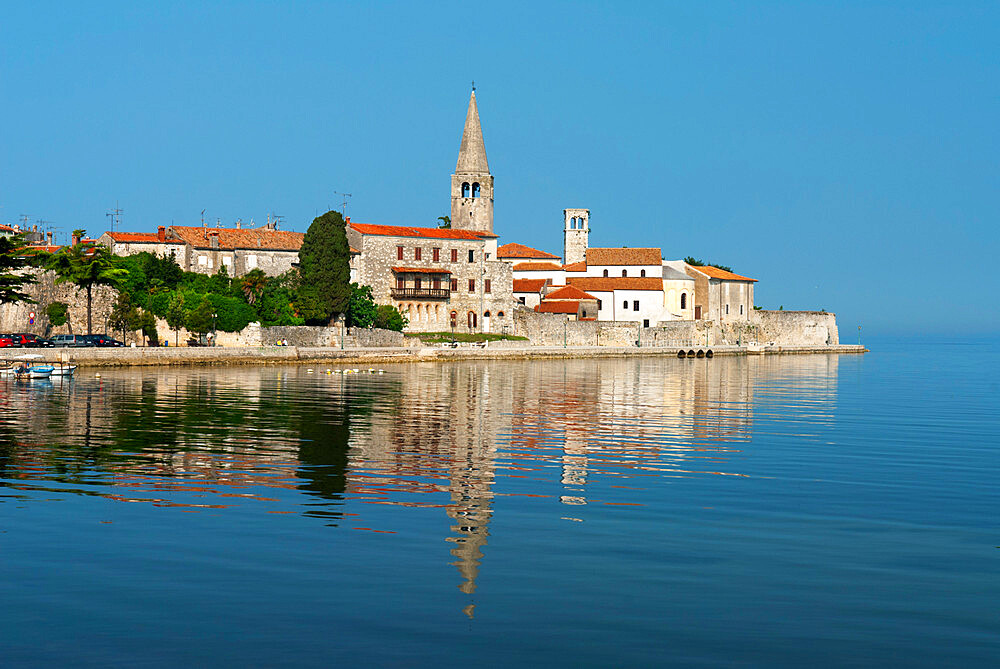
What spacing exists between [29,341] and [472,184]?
45.7 metres

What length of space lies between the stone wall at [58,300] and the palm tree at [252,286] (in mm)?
9447

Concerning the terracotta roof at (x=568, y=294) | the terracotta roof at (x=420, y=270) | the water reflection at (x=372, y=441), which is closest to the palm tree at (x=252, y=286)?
the terracotta roof at (x=420, y=270)

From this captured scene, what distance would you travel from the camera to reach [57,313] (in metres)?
66.2

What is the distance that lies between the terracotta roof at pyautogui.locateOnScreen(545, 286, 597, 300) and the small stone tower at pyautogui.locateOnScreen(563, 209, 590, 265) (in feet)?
43.8

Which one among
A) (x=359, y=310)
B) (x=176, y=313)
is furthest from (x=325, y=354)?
(x=359, y=310)

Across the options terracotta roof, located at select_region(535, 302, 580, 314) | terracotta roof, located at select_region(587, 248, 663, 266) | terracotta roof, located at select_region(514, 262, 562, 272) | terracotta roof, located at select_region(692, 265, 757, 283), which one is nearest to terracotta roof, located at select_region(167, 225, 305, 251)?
terracotta roof, located at select_region(535, 302, 580, 314)

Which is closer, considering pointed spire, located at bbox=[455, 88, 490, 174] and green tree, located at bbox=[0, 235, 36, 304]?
green tree, located at bbox=[0, 235, 36, 304]

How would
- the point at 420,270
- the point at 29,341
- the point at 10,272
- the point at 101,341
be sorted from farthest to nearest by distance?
the point at 420,270 < the point at 101,341 < the point at 29,341 < the point at 10,272

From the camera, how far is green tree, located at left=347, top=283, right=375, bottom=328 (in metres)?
79.8

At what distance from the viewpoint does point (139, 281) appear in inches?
2741

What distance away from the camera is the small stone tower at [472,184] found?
9756 centimetres

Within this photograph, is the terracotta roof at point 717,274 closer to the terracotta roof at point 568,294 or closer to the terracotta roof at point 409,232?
the terracotta roof at point 568,294

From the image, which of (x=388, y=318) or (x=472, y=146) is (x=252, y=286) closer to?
(x=388, y=318)

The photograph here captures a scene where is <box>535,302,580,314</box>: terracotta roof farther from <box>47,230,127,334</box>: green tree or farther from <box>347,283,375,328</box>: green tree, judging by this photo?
<box>47,230,127,334</box>: green tree
